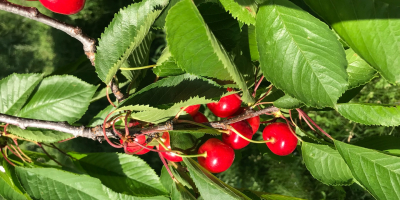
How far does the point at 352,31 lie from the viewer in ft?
1.43

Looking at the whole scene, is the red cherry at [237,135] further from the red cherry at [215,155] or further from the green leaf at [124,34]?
the green leaf at [124,34]

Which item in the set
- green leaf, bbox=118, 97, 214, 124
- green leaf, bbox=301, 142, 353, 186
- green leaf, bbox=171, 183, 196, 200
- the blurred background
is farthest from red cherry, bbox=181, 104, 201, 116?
the blurred background

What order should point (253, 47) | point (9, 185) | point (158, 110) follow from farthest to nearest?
point (9, 185) → point (253, 47) → point (158, 110)

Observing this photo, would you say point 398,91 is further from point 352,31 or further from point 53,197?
point 53,197

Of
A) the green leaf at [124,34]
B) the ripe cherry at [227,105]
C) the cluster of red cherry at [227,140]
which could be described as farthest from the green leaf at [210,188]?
the green leaf at [124,34]

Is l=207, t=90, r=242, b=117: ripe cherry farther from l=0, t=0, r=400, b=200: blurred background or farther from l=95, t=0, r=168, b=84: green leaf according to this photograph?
l=0, t=0, r=400, b=200: blurred background

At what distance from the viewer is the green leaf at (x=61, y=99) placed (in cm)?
94

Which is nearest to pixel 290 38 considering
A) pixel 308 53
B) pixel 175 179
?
pixel 308 53

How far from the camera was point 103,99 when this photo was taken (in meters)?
2.02

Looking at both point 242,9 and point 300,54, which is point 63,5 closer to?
point 242,9

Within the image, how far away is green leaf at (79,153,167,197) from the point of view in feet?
3.24

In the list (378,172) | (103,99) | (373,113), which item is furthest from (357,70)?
(103,99)

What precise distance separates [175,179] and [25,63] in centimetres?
158

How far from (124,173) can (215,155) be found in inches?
15.4
